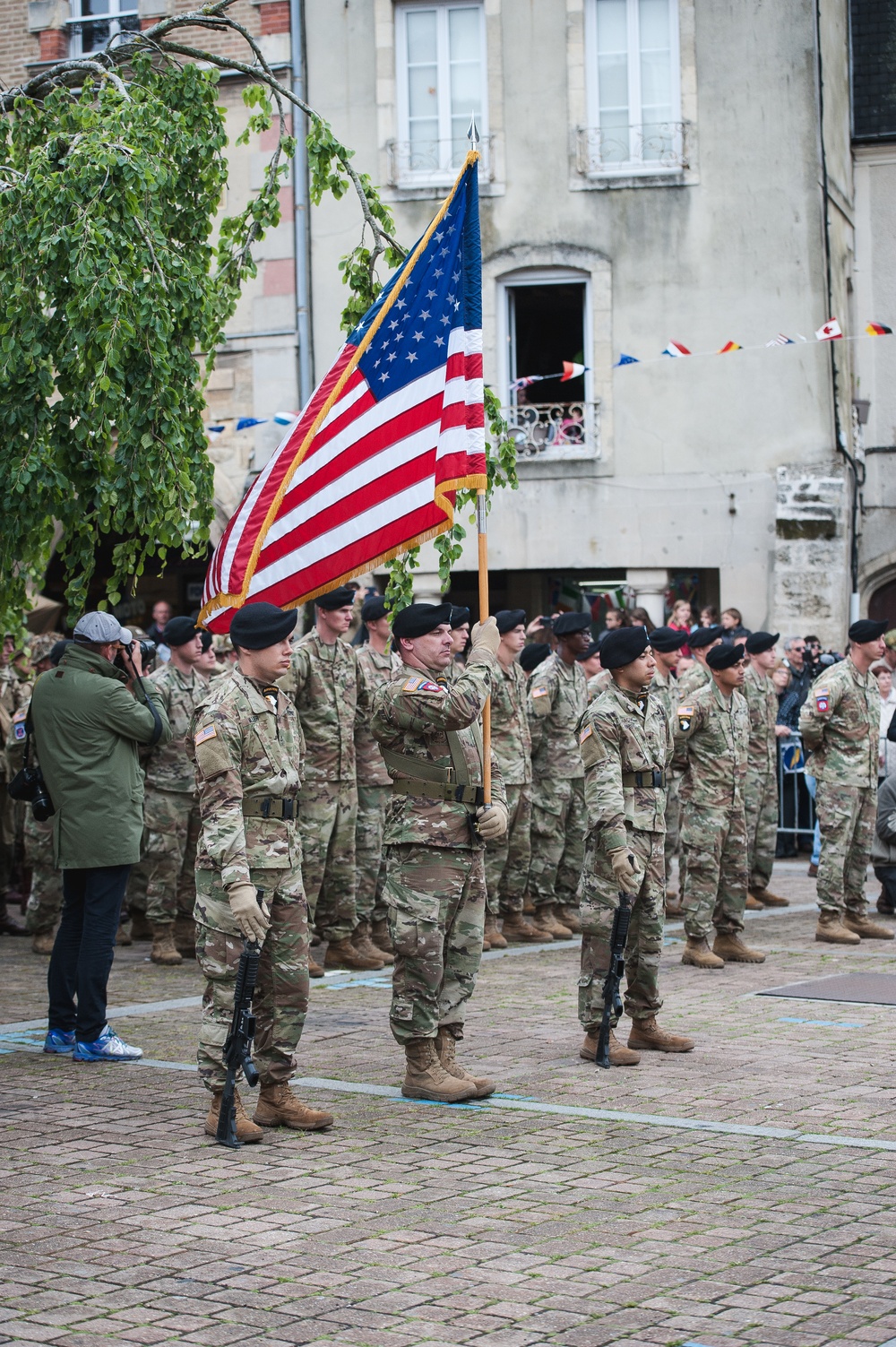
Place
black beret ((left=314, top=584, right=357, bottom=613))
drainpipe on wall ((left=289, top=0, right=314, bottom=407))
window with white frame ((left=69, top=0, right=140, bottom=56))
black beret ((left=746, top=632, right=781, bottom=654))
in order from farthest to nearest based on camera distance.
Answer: window with white frame ((left=69, top=0, right=140, bottom=56)), drainpipe on wall ((left=289, top=0, right=314, bottom=407)), black beret ((left=746, top=632, right=781, bottom=654)), black beret ((left=314, top=584, right=357, bottom=613))

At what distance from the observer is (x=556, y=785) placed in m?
12.6

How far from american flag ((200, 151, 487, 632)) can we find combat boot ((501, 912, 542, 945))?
444cm

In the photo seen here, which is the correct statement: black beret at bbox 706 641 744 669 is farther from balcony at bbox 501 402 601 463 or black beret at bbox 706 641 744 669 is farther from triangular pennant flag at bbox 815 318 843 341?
balcony at bbox 501 402 601 463

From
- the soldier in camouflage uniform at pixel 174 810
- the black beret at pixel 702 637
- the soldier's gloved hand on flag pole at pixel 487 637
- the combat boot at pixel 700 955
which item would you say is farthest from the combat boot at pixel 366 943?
the soldier's gloved hand on flag pole at pixel 487 637

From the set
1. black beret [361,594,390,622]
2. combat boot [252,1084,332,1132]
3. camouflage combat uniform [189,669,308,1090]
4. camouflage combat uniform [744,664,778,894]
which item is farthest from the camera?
camouflage combat uniform [744,664,778,894]

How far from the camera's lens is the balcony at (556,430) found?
20.7 meters

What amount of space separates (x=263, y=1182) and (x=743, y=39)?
56.4ft

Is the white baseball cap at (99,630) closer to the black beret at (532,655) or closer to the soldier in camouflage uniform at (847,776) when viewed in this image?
the black beret at (532,655)

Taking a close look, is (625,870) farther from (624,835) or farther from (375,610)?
(375,610)

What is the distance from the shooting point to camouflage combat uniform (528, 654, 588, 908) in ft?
41.3

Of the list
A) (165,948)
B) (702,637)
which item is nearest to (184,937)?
(165,948)

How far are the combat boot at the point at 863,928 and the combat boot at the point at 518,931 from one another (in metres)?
2.16

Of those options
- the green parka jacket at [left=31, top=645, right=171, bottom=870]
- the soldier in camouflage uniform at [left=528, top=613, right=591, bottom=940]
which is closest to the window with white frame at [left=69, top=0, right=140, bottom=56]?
the soldier in camouflage uniform at [left=528, top=613, right=591, bottom=940]

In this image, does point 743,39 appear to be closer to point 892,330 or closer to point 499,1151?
point 892,330
